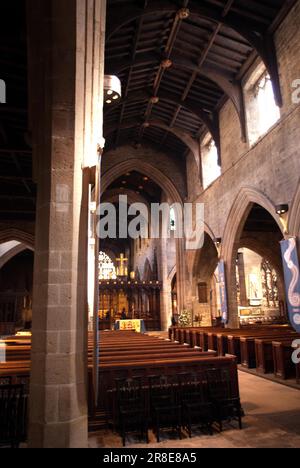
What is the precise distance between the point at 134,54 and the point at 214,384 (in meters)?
10.00

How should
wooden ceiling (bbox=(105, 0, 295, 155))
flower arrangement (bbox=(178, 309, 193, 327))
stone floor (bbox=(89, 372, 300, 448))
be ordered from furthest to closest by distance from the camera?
flower arrangement (bbox=(178, 309, 193, 327)) < wooden ceiling (bbox=(105, 0, 295, 155)) < stone floor (bbox=(89, 372, 300, 448))

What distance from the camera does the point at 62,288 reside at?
134 inches

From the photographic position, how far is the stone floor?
152 inches

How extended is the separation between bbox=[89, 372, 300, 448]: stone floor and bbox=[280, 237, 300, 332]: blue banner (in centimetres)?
276

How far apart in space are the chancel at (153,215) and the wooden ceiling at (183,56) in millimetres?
58

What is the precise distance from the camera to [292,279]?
8.23 metres

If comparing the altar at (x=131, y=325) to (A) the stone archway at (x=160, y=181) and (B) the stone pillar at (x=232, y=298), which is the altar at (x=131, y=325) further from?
(B) the stone pillar at (x=232, y=298)

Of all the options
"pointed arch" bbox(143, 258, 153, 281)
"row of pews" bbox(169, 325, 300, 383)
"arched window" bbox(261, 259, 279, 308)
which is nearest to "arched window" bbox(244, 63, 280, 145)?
"row of pews" bbox(169, 325, 300, 383)

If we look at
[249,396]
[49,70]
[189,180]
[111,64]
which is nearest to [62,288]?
[49,70]

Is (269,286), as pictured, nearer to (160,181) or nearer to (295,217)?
(160,181)

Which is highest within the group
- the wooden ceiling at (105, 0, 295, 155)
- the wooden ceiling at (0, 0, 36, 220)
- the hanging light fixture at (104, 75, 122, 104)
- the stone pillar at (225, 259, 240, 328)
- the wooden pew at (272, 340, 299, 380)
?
the wooden ceiling at (105, 0, 295, 155)

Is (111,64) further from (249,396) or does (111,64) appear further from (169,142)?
(249,396)

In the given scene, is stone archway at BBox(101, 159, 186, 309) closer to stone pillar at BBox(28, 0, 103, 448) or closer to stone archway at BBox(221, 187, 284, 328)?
stone archway at BBox(221, 187, 284, 328)

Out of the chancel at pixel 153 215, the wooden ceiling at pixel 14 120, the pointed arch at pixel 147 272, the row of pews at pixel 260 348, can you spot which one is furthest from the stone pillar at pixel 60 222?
the pointed arch at pixel 147 272
